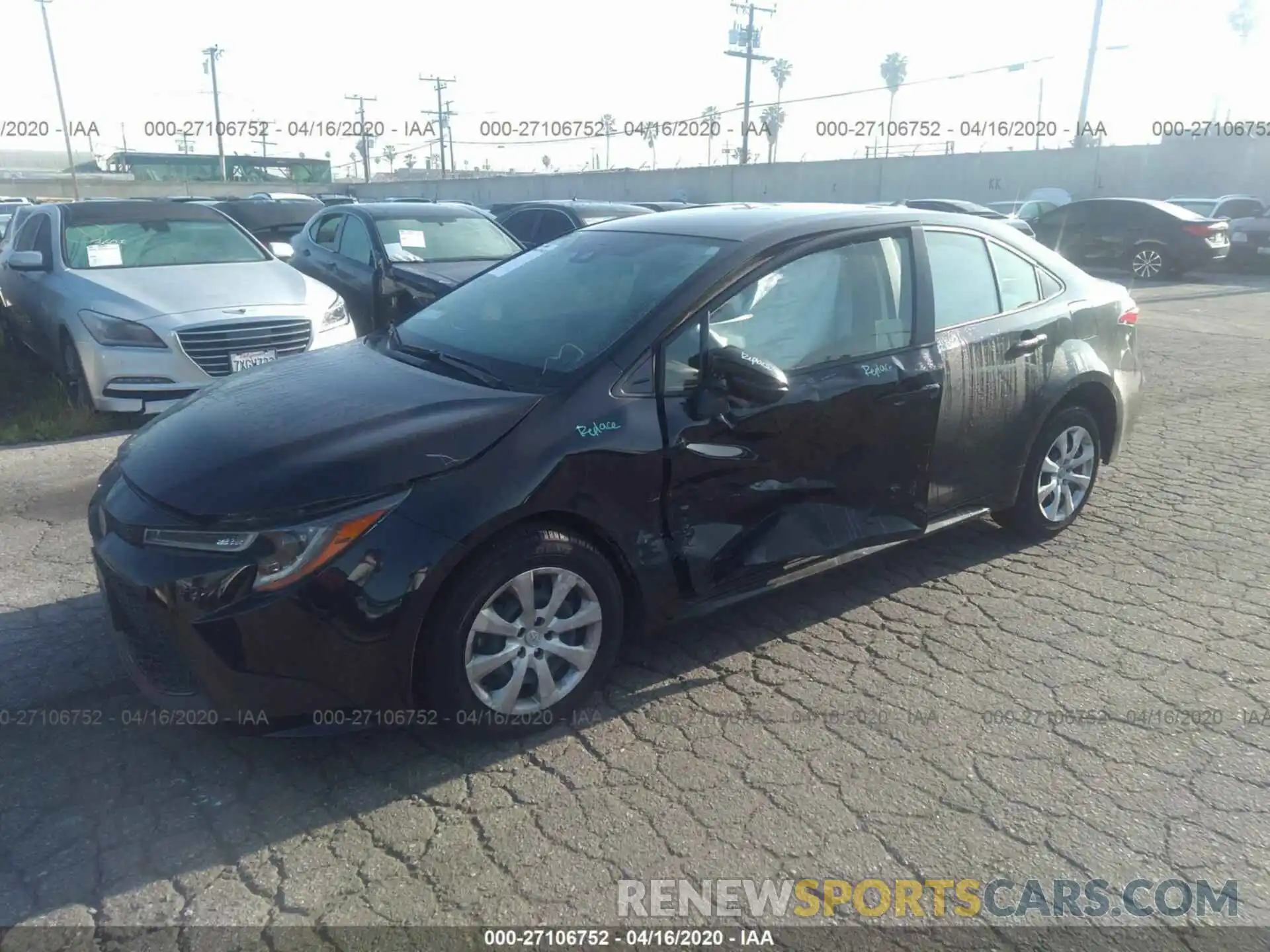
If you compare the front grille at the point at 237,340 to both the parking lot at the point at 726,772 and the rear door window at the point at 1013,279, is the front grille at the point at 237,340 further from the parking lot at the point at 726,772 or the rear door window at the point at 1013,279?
the rear door window at the point at 1013,279

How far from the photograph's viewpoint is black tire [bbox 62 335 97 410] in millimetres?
7012

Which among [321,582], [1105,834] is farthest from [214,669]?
[1105,834]

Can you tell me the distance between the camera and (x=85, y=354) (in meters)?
6.83

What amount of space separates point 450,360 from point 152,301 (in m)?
4.33

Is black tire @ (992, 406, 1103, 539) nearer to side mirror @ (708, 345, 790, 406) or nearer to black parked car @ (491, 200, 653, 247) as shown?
side mirror @ (708, 345, 790, 406)

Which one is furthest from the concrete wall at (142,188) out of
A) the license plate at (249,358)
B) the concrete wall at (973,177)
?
the license plate at (249,358)

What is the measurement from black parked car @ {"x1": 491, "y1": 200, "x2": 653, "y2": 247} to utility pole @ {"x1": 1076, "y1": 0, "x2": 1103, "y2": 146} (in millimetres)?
27250

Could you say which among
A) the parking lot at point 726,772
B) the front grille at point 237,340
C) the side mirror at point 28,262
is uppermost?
the side mirror at point 28,262

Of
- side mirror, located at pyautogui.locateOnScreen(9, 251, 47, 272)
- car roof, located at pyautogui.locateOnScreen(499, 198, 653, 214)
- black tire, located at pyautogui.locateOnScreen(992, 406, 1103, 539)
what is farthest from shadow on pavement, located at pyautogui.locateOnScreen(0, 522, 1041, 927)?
car roof, located at pyautogui.locateOnScreen(499, 198, 653, 214)

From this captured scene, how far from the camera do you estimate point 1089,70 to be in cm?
3425

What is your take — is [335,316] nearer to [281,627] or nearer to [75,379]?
[75,379]

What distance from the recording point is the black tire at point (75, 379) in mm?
7012

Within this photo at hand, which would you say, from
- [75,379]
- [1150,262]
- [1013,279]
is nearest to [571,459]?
[1013,279]

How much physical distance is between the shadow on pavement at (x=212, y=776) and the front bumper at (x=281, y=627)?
28 centimetres
